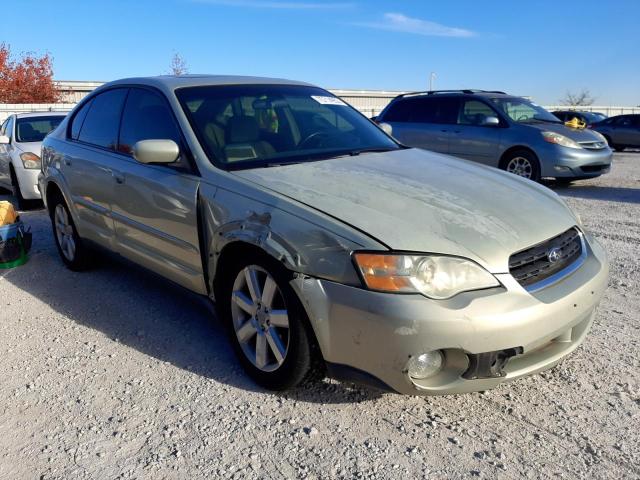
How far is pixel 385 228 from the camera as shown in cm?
250

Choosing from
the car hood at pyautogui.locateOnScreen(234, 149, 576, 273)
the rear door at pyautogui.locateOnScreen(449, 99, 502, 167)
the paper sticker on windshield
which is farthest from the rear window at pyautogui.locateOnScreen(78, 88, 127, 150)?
the rear door at pyautogui.locateOnScreen(449, 99, 502, 167)

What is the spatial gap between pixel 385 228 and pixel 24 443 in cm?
193

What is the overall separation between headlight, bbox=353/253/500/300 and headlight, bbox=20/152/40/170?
23.1ft

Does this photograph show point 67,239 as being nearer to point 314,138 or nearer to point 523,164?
point 314,138

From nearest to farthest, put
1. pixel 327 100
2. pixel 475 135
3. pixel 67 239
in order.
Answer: pixel 327 100 → pixel 67 239 → pixel 475 135

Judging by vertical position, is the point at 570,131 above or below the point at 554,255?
below

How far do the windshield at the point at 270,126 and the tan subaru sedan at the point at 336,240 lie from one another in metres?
0.01

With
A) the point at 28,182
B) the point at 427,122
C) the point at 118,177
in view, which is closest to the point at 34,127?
the point at 28,182

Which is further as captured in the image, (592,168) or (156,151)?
(592,168)

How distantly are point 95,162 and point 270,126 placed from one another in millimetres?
1516

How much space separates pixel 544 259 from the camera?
2.68m

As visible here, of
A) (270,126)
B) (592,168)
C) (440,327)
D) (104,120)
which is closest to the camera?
(440,327)

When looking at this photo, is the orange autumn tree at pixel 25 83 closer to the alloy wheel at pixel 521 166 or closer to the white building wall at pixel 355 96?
the white building wall at pixel 355 96

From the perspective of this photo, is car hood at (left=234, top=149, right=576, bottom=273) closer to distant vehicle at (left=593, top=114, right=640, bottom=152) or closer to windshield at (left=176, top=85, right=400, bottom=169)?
windshield at (left=176, top=85, right=400, bottom=169)
